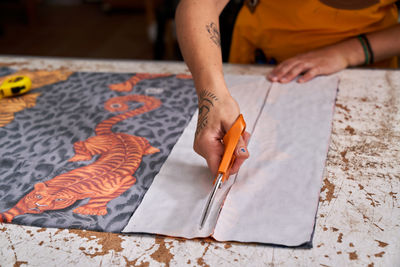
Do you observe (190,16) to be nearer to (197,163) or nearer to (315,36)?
(197,163)

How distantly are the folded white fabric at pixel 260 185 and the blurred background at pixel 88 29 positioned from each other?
165 cm

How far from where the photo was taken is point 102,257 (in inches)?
18.4

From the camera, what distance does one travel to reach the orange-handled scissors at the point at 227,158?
51 cm

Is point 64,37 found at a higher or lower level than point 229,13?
lower

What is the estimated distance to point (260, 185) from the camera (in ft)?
1.86

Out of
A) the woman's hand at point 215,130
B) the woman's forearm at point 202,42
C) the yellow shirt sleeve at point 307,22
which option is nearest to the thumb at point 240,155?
the woman's hand at point 215,130

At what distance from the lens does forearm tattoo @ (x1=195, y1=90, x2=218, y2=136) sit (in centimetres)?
63

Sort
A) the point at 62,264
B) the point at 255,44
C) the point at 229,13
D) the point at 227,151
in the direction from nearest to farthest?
the point at 62,264 < the point at 227,151 < the point at 255,44 < the point at 229,13

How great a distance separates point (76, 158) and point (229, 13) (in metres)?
0.82

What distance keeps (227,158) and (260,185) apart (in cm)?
7

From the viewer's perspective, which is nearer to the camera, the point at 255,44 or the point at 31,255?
the point at 31,255

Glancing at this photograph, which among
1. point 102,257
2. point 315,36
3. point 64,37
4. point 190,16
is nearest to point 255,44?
point 315,36

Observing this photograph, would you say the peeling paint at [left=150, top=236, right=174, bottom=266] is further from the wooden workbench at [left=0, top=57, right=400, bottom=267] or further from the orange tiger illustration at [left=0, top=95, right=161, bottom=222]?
the orange tiger illustration at [left=0, top=95, right=161, bottom=222]

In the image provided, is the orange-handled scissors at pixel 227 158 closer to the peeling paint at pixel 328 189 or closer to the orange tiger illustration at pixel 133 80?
the peeling paint at pixel 328 189
